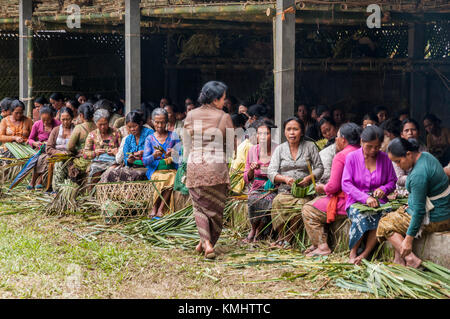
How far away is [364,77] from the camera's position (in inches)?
535

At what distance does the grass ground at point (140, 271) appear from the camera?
5684 millimetres

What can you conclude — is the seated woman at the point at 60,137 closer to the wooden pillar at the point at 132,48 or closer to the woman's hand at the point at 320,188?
the wooden pillar at the point at 132,48

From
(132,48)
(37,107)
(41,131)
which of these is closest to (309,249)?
(132,48)

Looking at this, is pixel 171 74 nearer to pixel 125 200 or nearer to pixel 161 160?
pixel 161 160

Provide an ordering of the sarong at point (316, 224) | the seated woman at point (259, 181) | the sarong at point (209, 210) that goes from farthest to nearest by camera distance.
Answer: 1. the seated woman at point (259, 181)
2. the sarong at point (209, 210)
3. the sarong at point (316, 224)

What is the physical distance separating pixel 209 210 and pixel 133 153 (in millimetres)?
2206

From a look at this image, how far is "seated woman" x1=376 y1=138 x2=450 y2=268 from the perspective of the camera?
561 centimetres

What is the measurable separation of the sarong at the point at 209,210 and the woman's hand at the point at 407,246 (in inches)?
75.3

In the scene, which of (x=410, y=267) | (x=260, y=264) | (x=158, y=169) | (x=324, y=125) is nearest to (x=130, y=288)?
(x=260, y=264)

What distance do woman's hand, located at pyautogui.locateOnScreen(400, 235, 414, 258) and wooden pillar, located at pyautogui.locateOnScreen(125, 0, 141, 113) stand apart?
5.36 metres

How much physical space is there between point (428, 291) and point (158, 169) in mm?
4156

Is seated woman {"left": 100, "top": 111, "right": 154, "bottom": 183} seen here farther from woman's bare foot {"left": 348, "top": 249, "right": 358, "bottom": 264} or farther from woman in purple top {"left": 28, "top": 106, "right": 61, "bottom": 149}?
woman's bare foot {"left": 348, "top": 249, "right": 358, "bottom": 264}

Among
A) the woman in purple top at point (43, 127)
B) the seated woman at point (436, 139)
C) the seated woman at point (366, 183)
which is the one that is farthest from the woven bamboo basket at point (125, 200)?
the seated woman at point (436, 139)

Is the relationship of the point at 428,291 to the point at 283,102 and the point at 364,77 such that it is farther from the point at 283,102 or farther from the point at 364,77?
the point at 364,77
